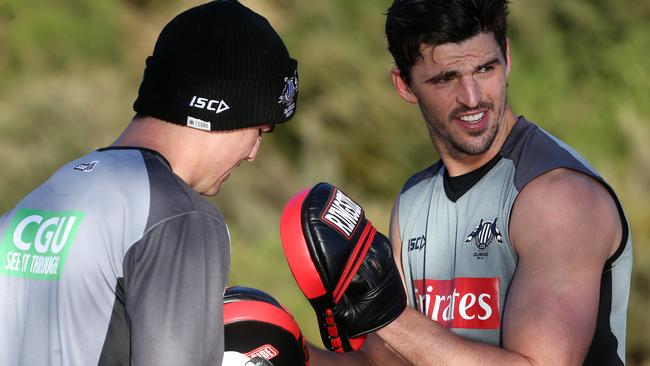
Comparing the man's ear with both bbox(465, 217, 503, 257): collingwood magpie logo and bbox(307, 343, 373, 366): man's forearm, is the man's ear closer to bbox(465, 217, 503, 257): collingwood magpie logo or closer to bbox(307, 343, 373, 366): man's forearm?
bbox(465, 217, 503, 257): collingwood magpie logo

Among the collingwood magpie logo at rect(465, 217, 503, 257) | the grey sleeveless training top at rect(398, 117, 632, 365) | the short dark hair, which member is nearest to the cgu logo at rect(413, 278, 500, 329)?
the grey sleeveless training top at rect(398, 117, 632, 365)

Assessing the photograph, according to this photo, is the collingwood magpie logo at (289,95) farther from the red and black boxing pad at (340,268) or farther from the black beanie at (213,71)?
the red and black boxing pad at (340,268)

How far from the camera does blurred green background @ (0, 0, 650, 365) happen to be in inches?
356

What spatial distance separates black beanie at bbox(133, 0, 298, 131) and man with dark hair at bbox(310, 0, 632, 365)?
956 millimetres

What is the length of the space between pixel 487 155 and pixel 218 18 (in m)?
1.39

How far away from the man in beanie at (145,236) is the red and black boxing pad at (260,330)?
1.60 ft

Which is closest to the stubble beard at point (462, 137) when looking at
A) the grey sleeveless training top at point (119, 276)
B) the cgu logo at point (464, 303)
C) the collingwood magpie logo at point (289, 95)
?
the cgu logo at point (464, 303)

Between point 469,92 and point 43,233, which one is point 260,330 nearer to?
point 43,233

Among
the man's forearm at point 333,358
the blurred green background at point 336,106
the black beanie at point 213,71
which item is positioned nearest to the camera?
the black beanie at point 213,71

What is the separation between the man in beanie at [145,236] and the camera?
2650mm

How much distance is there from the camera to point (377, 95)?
1112 centimetres

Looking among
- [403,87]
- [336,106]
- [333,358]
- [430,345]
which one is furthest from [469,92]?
[336,106]

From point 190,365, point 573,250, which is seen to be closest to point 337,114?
point 573,250

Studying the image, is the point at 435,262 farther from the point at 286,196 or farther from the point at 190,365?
the point at 286,196
